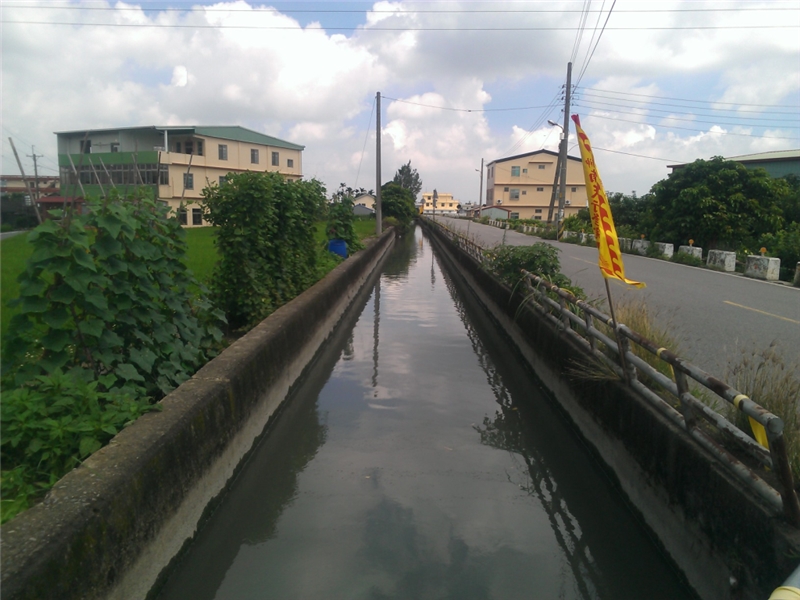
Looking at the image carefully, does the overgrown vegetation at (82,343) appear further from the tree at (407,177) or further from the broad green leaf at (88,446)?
the tree at (407,177)

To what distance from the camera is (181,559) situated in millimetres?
3990

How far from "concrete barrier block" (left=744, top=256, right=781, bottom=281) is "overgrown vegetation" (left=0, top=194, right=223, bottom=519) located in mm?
17390

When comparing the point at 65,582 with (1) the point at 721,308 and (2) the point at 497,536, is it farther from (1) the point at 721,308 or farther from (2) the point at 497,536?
→ (1) the point at 721,308

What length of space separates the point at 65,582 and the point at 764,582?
10.2 ft

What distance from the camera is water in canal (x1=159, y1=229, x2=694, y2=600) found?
3.84m

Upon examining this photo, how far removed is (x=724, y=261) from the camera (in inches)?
798

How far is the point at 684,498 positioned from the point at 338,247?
15.7 meters

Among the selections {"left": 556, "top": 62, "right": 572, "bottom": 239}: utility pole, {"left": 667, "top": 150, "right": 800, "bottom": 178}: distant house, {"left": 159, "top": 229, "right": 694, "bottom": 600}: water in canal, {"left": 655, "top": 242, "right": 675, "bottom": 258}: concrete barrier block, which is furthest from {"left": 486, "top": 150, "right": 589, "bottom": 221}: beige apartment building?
{"left": 159, "top": 229, "right": 694, "bottom": 600}: water in canal

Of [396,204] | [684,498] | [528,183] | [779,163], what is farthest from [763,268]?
[528,183]

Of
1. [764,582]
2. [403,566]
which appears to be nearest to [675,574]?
[764,582]

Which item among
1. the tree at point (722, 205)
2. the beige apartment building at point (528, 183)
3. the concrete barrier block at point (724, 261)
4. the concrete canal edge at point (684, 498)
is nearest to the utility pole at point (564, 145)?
the tree at point (722, 205)

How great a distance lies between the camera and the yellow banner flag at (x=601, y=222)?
471 cm

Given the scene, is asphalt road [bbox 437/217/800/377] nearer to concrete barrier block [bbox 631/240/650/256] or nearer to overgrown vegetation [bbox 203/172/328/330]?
overgrown vegetation [bbox 203/172/328/330]

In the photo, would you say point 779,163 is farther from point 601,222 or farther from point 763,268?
point 601,222
